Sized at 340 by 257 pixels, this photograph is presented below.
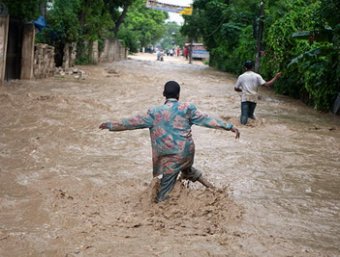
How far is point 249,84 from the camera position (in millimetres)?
10703

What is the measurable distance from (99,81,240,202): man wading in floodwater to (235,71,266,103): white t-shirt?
587 cm

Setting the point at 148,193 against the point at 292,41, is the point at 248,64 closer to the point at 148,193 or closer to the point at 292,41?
the point at 148,193

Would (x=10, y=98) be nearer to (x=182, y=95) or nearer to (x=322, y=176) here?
(x=182, y=95)

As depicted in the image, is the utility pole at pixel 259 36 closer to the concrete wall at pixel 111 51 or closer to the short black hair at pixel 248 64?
the short black hair at pixel 248 64

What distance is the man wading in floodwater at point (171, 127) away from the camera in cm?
494

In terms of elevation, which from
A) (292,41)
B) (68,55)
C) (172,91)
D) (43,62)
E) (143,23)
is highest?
(143,23)

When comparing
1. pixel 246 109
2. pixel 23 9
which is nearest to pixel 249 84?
pixel 246 109

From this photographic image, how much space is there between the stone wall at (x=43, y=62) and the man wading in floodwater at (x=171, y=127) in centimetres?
1404

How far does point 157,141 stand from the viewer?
4988 mm

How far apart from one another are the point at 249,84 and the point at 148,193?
598cm

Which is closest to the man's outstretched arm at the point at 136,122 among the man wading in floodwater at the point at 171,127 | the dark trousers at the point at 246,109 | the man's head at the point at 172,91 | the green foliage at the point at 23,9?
the man wading in floodwater at the point at 171,127

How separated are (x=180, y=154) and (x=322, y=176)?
328 cm

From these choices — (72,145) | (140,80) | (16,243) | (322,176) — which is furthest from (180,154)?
(140,80)

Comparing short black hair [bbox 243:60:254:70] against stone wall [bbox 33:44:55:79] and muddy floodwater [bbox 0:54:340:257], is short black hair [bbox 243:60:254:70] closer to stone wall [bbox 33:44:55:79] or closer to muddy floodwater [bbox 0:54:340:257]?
muddy floodwater [bbox 0:54:340:257]
